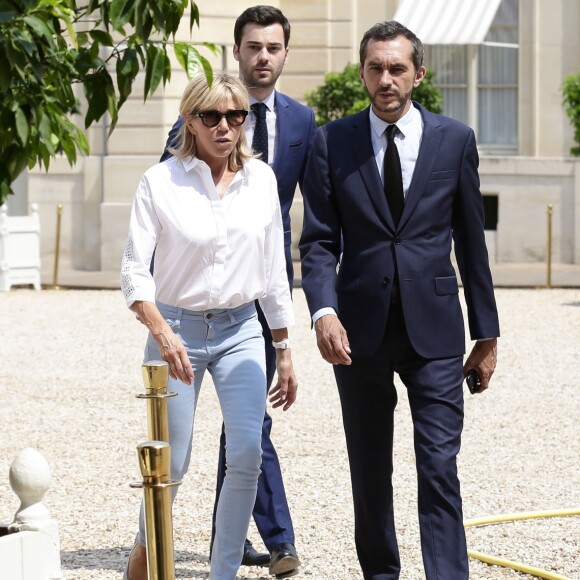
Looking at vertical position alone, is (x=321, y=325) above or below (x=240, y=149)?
below

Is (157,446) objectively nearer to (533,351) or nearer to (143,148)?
(533,351)

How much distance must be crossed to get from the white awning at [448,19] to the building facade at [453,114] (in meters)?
0.02

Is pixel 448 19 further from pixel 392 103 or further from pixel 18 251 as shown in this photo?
pixel 392 103

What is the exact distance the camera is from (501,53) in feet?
78.7

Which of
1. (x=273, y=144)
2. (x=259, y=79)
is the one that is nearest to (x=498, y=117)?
(x=273, y=144)

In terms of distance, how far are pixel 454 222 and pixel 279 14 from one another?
1.16 metres

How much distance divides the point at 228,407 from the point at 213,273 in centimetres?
43

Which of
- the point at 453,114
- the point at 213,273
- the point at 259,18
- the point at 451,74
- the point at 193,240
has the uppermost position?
the point at 451,74

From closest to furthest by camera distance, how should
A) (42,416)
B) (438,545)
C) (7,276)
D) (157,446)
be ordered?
(157,446) → (438,545) → (42,416) → (7,276)

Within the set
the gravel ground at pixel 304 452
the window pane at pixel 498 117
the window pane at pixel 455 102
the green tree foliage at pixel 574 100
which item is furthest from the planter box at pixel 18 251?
the window pane at pixel 498 117

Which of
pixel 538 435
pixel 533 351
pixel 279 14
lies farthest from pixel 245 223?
pixel 533 351

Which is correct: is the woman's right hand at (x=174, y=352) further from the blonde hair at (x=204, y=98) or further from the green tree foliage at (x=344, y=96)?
the green tree foliage at (x=344, y=96)

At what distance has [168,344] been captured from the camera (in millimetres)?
4613

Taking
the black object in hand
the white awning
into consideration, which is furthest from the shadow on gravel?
the white awning
